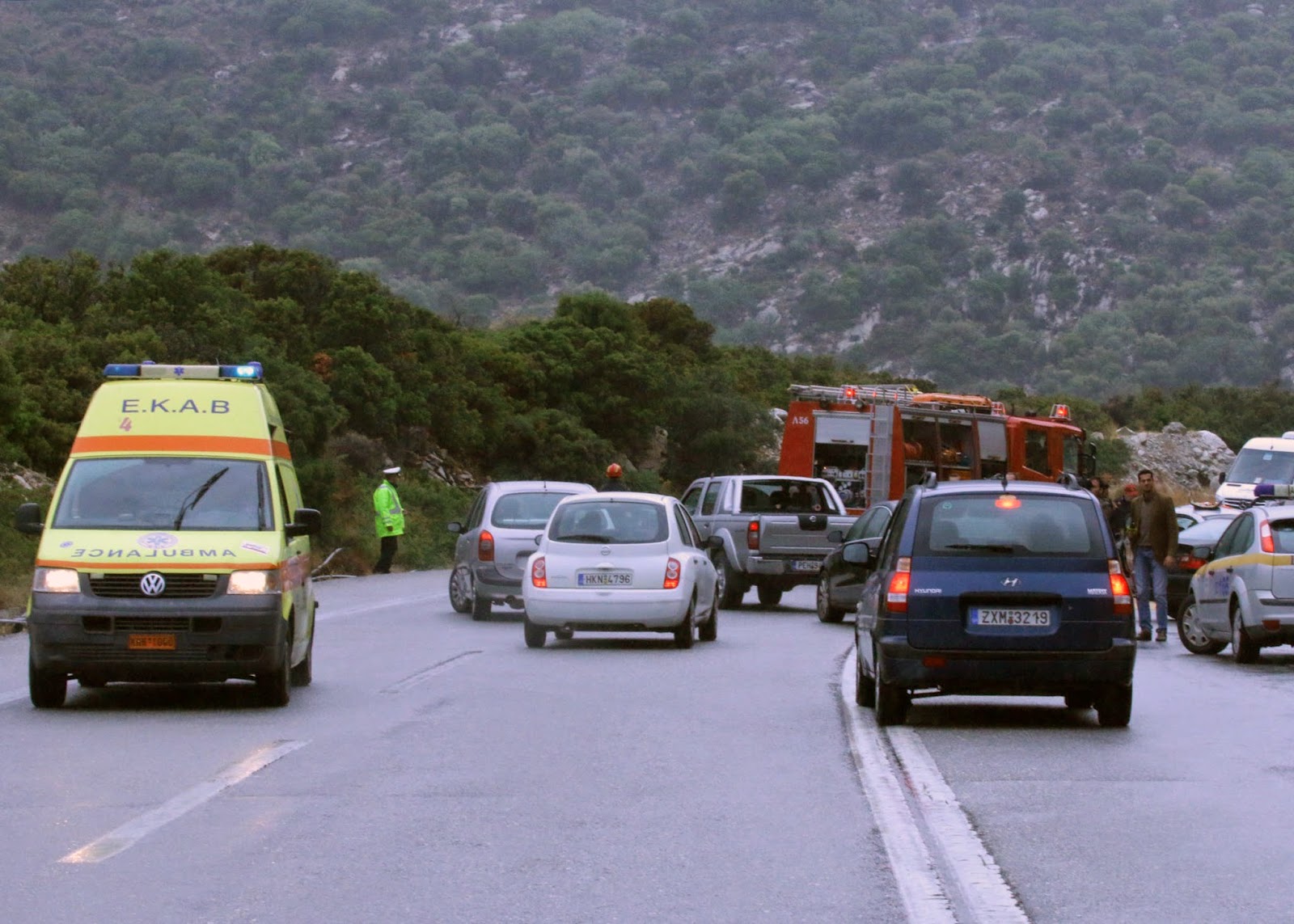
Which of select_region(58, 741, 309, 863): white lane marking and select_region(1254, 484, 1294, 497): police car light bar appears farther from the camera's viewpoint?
select_region(1254, 484, 1294, 497): police car light bar

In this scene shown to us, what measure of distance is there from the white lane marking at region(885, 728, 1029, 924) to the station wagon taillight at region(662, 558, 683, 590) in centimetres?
813

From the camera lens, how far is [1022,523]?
1389 centimetres

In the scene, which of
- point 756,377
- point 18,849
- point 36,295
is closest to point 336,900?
point 18,849

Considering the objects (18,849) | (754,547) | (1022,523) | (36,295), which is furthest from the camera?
(36,295)

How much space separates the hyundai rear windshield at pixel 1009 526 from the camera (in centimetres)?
1375

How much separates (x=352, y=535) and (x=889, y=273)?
378 feet

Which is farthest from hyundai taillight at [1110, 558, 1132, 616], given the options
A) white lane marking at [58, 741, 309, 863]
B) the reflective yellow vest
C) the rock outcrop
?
the rock outcrop

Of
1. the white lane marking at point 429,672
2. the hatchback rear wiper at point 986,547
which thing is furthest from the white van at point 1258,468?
the hatchback rear wiper at point 986,547

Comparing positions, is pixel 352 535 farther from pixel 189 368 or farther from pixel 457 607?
pixel 189 368

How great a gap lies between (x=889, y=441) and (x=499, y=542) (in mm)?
15894

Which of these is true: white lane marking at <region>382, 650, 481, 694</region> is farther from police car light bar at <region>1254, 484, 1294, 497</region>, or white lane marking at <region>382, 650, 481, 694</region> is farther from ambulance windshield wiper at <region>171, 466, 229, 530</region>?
police car light bar at <region>1254, 484, 1294, 497</region>

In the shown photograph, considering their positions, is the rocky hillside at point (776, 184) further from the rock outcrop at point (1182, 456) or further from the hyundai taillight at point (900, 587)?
the hyundai taillight at point (900, 587)

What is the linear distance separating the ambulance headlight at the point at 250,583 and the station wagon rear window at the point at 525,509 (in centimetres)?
1089

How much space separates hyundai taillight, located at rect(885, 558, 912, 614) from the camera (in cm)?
1355
